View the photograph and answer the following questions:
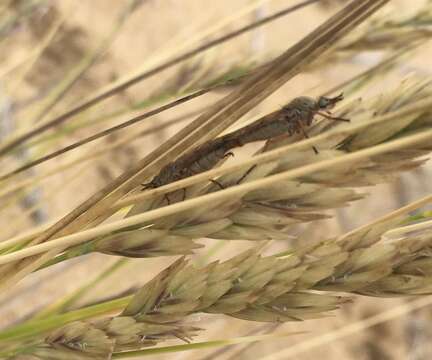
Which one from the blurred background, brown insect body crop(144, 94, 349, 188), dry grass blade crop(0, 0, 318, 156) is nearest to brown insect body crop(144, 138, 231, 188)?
brown insect body crop(144, 94, 349, 188)

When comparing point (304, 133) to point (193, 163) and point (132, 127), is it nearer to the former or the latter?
point (193, 163)

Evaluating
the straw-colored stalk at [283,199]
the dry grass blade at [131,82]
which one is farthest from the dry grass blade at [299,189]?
the dry grass blade at [131,82]

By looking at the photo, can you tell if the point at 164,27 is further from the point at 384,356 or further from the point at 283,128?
the point at 283,128

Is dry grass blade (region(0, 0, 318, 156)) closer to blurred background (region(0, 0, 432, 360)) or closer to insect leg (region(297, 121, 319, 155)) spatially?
insect leg (region(297, 121, 319, 155))

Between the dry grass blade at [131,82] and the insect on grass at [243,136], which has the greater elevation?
the dry grass blade at [131,82]

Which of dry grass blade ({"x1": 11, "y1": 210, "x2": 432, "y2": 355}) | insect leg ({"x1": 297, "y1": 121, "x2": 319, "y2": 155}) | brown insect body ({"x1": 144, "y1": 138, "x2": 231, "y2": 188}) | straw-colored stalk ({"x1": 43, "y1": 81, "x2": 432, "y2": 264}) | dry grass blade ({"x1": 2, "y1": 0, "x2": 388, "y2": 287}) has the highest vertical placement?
dry grass blade ({"x1": 2, "y1": 0, "x2": 388, "y2": 287})

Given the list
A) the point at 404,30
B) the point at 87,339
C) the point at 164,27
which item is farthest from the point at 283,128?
the point at 164,27

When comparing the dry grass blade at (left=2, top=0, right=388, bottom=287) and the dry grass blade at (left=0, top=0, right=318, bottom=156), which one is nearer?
the dry grass blade at (left=2, top=0, right=388, bottom=287)

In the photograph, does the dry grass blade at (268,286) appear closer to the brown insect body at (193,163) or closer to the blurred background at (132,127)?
the brown insect body at (193,163)
